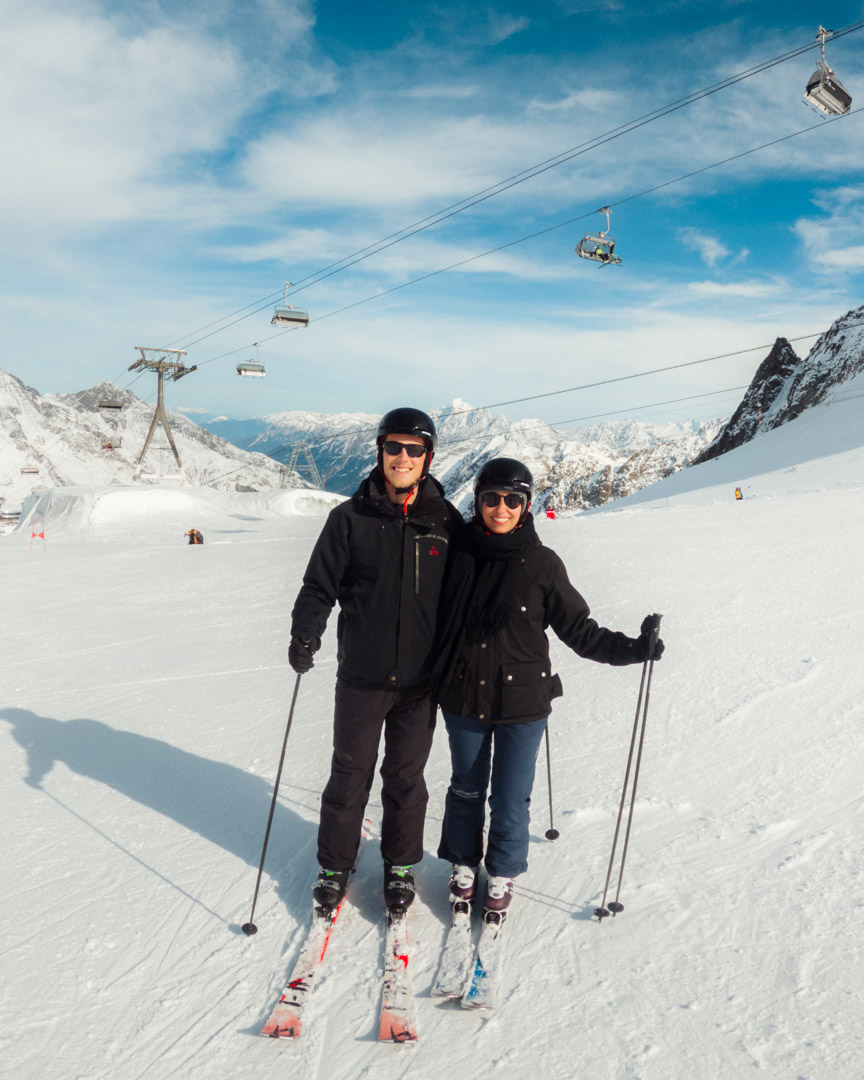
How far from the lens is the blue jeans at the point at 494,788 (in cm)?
279

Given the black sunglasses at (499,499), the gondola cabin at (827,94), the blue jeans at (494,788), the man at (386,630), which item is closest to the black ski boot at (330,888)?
the man at (386,630)

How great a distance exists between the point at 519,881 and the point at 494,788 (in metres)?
0.63

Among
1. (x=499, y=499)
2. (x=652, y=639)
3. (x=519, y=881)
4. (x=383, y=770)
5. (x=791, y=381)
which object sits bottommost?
(x=519, y=881)

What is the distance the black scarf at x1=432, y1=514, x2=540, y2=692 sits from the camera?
8.96 ft

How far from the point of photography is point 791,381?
82.6 meters

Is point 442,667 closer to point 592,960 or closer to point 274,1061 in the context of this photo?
point 592,960

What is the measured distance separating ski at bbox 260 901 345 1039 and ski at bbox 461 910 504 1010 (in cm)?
56

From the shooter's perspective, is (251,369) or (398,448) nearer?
(398,448)

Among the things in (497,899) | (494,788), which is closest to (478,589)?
(494,788)

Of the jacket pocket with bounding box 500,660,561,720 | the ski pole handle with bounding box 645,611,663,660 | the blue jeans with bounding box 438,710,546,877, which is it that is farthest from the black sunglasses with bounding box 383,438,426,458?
the ski pole handle with bounding box 645,611,663,660

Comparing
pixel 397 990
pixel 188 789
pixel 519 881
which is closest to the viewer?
pixel 397 990

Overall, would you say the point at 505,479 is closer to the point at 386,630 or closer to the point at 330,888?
the point at 386,630

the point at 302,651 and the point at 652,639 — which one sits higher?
the point at 652,639

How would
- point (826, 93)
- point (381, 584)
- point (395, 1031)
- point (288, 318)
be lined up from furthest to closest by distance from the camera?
point (288, 318) → point (826, 93) → point (381, 584) → point (395, 1031)
